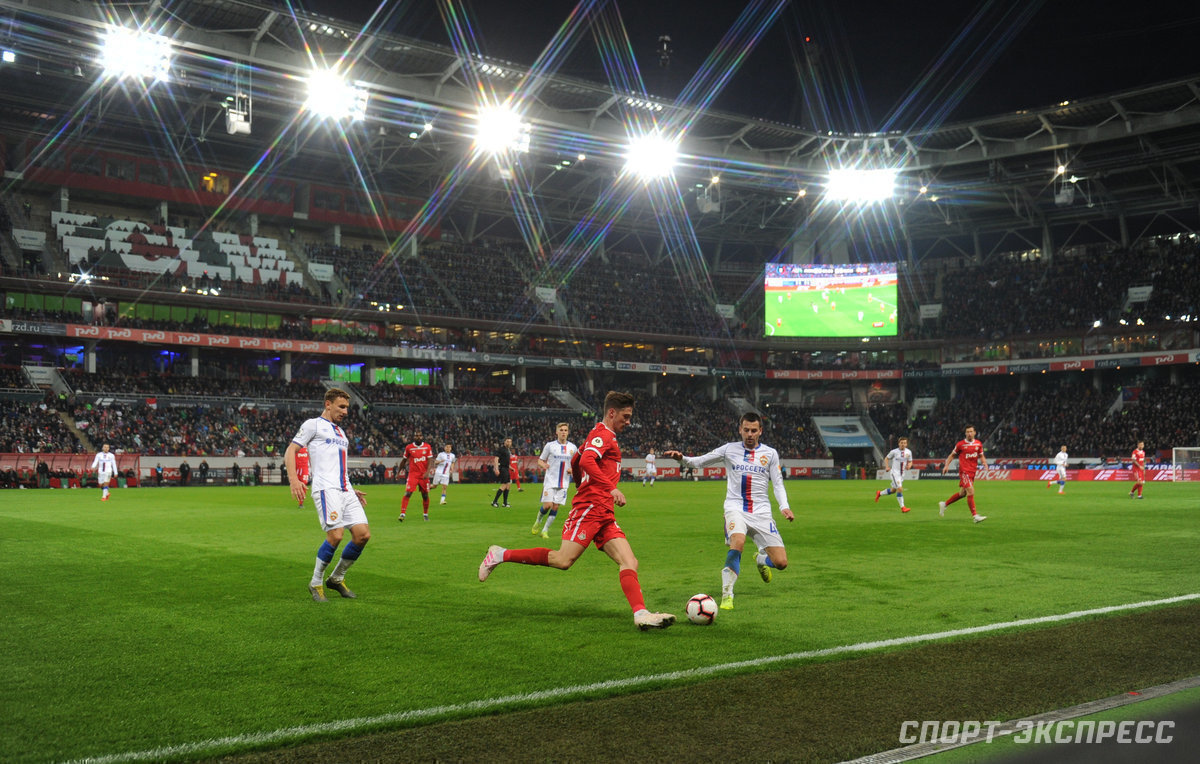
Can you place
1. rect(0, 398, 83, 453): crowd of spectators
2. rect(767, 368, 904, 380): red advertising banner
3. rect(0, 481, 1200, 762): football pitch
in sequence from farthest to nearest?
rect(767, 368, 904, 380): red advertising banner
rect(0, 398, 83, 453): crowd of spectators
rect(0, 481, 1200, 762): football pitch

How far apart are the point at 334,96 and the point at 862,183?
34185 millimetres

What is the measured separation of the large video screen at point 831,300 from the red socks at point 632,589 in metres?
61.1

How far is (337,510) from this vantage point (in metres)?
9.92

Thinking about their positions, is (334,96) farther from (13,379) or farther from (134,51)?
(13,379)

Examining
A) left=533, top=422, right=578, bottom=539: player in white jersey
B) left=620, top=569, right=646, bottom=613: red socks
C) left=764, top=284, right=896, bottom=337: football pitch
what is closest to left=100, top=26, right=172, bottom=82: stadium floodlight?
left=533, top=422, right=578, bottom=539: player in white jersey

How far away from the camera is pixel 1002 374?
2835 inches

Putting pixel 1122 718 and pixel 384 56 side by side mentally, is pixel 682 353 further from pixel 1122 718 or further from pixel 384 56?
pixel 1122 718

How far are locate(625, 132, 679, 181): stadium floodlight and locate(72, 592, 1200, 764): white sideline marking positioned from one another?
155ft

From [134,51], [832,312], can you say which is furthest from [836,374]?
[134,51]

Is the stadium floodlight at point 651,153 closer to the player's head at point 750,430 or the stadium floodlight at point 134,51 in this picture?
the stadium floodlight at point 134,51

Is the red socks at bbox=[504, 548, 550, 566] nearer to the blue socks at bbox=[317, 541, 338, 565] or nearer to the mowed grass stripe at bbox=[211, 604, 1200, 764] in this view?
the blue socks at bbox=[317, 541, 338, 565]

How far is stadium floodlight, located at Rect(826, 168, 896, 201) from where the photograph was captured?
192 ft

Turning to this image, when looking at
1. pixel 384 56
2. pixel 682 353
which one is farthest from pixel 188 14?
Result: pixel 682 353

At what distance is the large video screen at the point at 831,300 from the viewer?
2613 inches
